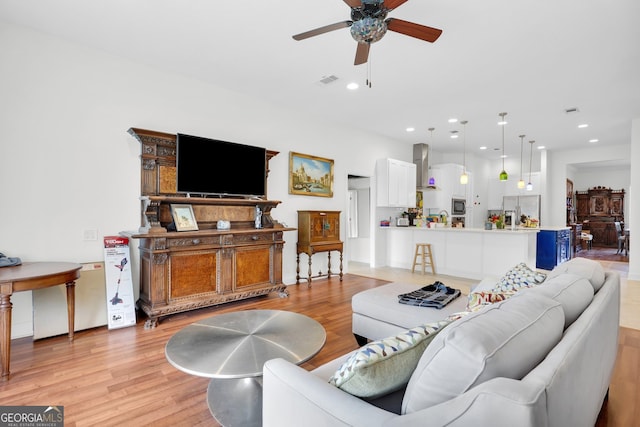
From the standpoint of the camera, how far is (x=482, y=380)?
804mm

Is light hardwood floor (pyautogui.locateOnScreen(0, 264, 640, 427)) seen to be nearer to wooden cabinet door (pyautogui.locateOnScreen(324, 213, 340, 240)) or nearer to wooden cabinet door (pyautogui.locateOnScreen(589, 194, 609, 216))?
wooden cabinet door (pyautogui.locateOnScreen(324, 213, 340, 240))

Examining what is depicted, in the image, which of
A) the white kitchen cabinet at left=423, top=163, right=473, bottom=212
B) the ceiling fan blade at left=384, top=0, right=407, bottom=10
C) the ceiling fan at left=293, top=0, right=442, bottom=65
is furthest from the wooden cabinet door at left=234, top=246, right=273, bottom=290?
the white kitchen cabinet at left=423, top=163, right=473, bottom=212

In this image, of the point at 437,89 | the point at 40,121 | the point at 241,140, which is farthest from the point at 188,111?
the point at 437,89

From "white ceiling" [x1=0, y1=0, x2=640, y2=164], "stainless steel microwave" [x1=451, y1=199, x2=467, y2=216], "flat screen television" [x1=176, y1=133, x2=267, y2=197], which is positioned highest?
"white ceiling" [x1=0, y1=0, x2=640, y2=164]

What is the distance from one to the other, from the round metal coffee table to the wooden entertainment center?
145 centimetres

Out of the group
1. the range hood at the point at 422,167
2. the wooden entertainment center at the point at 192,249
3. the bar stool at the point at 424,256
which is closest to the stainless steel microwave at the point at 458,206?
the range hood at the point at 422,167

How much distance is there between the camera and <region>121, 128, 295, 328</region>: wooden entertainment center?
3.34m

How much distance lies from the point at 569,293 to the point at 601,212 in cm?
1245

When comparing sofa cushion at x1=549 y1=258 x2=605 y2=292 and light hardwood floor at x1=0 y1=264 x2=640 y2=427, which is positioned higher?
sofa cushion at x1=549 y1=258 x2=605 y2=292

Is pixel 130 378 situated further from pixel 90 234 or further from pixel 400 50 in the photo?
pixel 400 50

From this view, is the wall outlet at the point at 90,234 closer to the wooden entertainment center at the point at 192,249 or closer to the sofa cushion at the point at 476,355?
the wooden entertainment center at the point at 192,249

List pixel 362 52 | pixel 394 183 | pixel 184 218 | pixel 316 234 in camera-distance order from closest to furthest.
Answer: pixel 362 52 < pixel 184 218 < pixel 316 234 < pixel 394 183

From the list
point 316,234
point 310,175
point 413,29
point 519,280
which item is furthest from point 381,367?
point 310,175

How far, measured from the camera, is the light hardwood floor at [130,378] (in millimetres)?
1881
